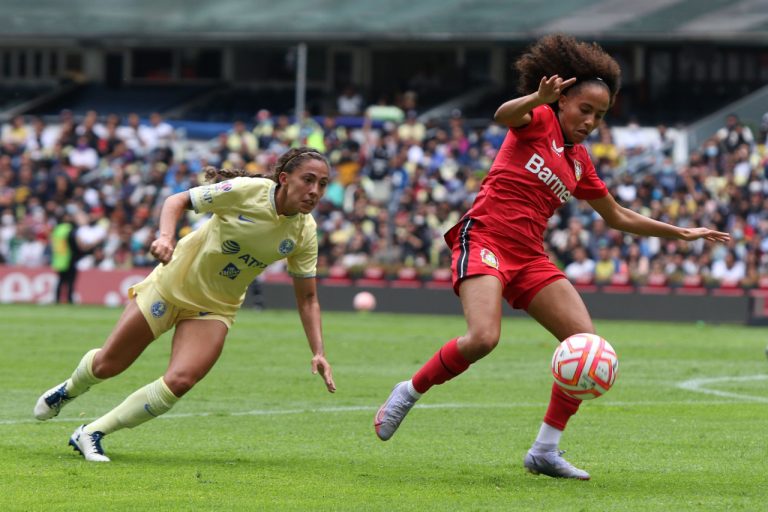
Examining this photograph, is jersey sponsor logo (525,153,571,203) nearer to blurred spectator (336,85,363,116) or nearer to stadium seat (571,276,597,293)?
stadium seat (571,276,597,293)

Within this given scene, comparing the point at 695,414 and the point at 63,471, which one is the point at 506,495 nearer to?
the point at 63,471

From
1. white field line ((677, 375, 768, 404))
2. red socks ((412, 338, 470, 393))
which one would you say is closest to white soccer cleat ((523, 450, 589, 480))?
red socks ((412, 338, 470, 393))

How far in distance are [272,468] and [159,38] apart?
3379 centimetres

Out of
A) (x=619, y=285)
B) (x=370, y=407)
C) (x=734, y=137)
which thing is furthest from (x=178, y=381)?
(x=734, y=137)

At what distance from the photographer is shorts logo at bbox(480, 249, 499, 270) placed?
321 inches

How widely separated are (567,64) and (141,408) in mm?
3131

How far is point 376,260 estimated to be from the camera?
29.1 m

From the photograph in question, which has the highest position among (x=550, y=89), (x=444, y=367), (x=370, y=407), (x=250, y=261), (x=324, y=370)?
(x=550, y=89)

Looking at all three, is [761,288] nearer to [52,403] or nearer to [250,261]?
[250,261]

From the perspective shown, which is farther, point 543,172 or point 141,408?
point 141,408

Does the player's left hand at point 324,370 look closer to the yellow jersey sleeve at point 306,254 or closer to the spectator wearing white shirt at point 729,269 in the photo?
the yellow jersey sleeve at point 306,254

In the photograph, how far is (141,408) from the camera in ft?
27.7

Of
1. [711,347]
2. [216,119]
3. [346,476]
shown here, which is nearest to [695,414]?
[346,476]

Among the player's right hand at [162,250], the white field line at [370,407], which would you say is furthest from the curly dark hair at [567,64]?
the white field line at [370,407]
